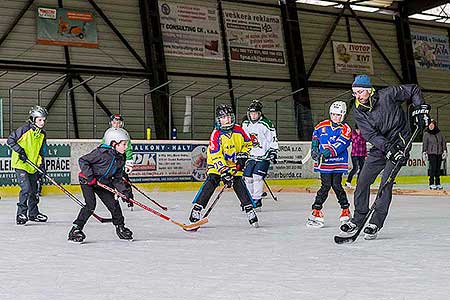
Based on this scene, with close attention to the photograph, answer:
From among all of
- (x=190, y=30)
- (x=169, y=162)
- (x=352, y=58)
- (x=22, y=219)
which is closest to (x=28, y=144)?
(x=22, y=219)

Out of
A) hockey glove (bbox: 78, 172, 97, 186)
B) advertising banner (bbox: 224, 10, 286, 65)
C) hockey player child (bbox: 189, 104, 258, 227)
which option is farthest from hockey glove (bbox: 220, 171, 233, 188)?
advertising banner (bbox: 224, 10, 286, 65)

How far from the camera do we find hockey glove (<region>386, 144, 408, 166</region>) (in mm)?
5660

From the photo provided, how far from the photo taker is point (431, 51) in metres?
25.4

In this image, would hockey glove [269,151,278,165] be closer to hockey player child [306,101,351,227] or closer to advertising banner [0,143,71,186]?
hockey player child [306,101,351,227]

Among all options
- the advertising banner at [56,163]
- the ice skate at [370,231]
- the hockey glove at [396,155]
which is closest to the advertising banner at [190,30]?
the advertising banner at [56,163]

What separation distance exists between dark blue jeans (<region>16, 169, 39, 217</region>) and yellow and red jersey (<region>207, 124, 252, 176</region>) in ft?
6.55

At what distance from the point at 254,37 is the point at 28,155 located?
576 inches

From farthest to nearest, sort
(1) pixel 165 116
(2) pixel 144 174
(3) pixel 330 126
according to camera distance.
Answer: (1) pixel 165 116, (2) pixel 144 174, (3) pixel 330 126

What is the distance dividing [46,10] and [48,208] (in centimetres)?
905

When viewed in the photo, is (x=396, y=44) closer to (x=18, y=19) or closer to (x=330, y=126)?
(x=18, y=19)

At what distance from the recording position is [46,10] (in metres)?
17.5

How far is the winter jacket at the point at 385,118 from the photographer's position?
229 inches

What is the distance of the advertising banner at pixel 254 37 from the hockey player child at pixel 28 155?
13818mm

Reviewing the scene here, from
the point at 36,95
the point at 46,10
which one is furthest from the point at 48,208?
the point at 46,10
